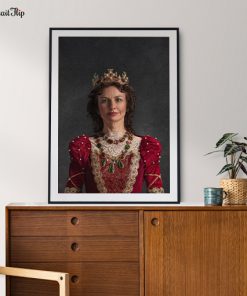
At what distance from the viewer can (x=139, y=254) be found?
3.35 m

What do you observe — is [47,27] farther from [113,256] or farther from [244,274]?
[244,274]

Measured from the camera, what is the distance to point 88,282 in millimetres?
3338

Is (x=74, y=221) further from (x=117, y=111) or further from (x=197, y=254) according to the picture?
(x=117, y=111)

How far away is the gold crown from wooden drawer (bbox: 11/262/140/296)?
1.09 meters

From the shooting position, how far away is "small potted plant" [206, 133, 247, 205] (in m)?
3.51

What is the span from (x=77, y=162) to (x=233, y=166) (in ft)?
2.97

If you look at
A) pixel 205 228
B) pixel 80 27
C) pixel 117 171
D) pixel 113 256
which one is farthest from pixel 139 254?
pixel 80 27

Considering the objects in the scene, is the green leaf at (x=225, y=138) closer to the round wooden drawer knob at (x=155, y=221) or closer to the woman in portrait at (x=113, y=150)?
the woman in portrait at (x=113, y=150)

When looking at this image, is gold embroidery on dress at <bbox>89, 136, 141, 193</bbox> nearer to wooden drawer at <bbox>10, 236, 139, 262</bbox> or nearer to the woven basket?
wooden drawer at <bbox>10, 236, 139, 262</bbox>

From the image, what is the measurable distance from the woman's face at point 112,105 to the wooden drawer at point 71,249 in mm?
783

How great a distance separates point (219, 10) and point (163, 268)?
1.57 metres

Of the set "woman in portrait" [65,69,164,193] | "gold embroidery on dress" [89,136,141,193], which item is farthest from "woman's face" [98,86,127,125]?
"gold embroidery on dress" [89,136,141,193]

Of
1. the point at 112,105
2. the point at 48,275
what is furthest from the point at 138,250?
Answer: the point at 112,105

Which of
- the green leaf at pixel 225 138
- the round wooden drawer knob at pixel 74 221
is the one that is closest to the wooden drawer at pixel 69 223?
the round wooden drawer knob at pixel 74 221
